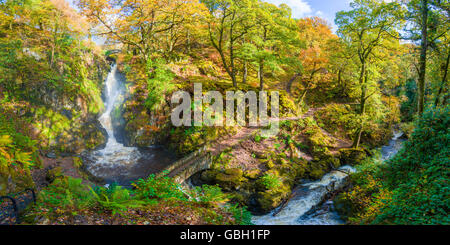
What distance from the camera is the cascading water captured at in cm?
1195

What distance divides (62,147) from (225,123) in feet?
36.7

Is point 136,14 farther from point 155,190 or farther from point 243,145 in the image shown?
point 155,190

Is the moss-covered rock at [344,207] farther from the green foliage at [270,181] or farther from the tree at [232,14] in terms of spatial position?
the tree at [232,14]

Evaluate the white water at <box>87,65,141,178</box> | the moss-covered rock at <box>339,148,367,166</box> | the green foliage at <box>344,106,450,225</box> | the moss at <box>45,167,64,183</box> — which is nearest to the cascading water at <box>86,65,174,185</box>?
the white water at <box>87,65,141,178</box>

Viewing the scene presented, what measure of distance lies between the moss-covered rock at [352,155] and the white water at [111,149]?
14.7m

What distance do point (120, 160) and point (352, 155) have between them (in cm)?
1638

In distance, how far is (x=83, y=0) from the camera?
1423 centimetres

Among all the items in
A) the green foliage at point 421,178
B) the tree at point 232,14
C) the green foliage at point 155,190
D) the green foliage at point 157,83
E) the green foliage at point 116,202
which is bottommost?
the green foliage at point 155,190

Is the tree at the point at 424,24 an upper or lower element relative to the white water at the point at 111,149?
upper

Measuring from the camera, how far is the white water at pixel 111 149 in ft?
42.1

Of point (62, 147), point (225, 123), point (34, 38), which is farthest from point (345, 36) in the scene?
point (34, 38)

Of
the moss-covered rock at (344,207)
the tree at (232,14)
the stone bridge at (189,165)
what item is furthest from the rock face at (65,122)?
the moss-covered rock at (344,207)

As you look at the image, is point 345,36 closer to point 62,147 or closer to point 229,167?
point 229,167

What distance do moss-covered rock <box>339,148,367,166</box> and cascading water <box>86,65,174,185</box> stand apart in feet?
40.2
